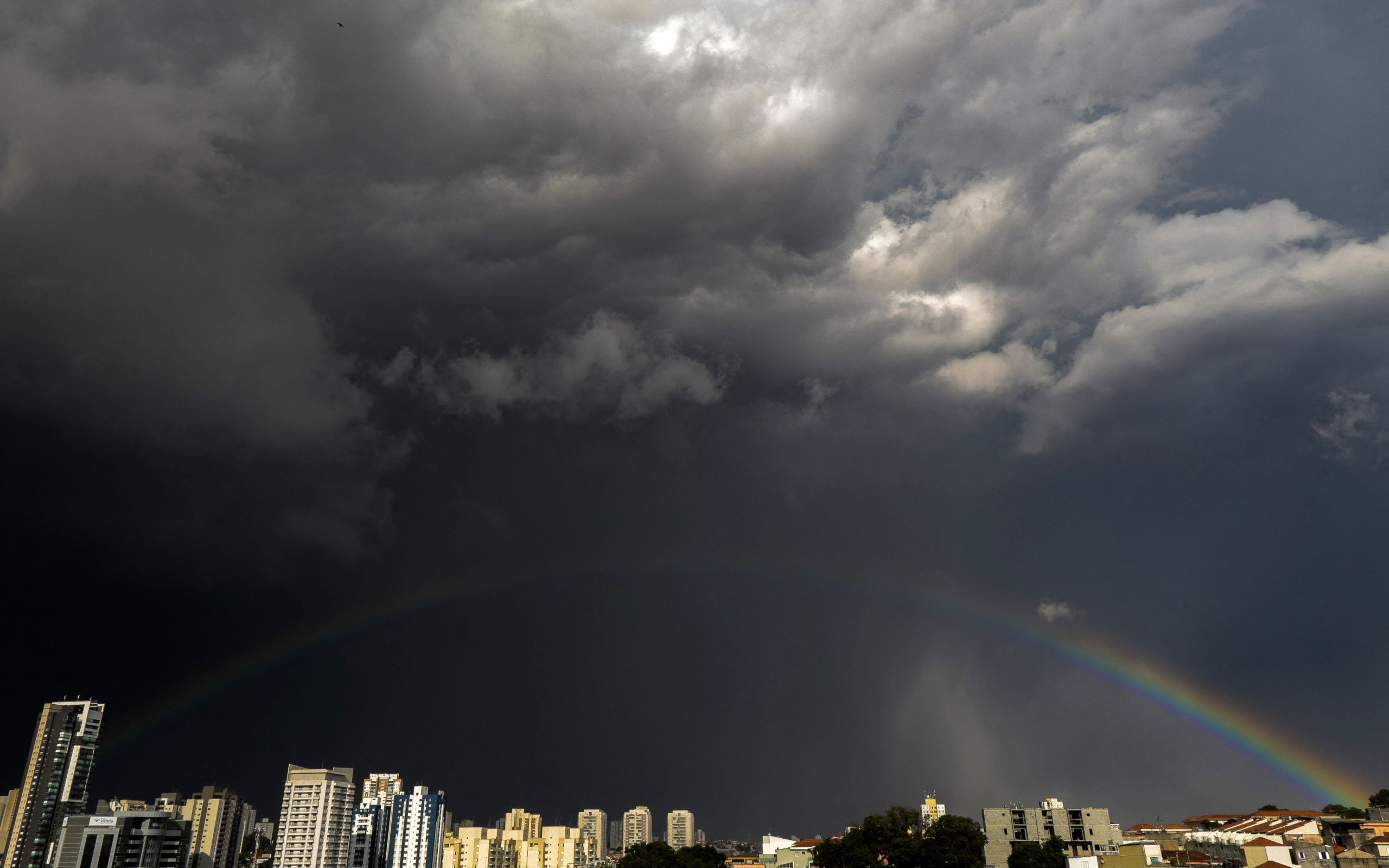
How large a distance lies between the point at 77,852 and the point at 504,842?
255 ft

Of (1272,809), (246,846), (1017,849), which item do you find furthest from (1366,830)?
(246,846)

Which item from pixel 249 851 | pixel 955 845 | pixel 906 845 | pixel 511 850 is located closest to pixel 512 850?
pixel 511 850

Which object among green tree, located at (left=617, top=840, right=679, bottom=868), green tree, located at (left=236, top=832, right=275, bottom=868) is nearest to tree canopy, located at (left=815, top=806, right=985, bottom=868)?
green tree, located at (left=617, top=840, right=679, bottom=868)

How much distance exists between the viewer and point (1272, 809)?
128625 mm

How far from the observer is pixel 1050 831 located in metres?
93.3

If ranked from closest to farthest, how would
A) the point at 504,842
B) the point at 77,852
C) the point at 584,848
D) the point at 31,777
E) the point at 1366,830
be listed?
the point at 1366,830
the point at 77,852
the point at 31,777
the point at 504,842
the point at 584,848

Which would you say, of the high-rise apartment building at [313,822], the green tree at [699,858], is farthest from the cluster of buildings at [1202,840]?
the high-rise apartment building at [313,822]

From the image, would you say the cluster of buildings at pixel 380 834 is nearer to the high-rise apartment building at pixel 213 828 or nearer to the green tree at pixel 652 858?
the high-rise apartment building at pixel 213 828

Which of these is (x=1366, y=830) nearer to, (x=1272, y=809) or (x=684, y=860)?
(x=1272, y=809)

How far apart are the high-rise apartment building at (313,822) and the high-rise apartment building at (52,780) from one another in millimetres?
25996

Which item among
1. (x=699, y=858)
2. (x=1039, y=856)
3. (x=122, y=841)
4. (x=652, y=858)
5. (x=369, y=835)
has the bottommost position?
(x=1039, y=856)

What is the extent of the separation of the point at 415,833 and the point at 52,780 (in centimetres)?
5202

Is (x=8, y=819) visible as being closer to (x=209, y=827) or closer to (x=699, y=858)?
(x=209, y=827)

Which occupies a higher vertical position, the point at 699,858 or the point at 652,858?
the point at 699,858
